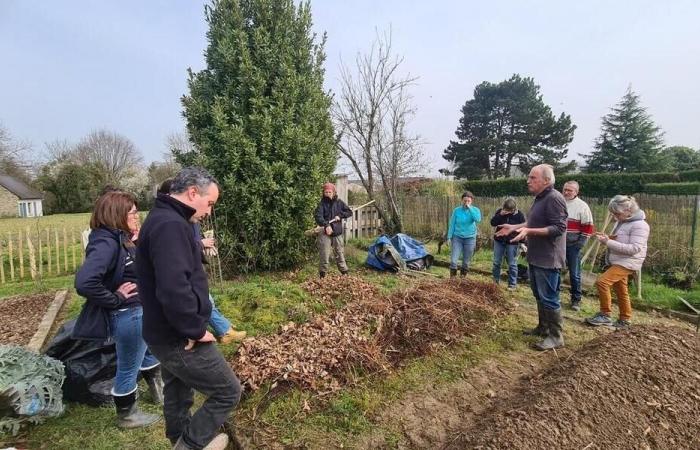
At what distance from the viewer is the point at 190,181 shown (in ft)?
6.89

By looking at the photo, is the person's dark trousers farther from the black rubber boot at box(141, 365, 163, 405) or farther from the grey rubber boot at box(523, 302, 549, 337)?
the grey rubber boot at box(523, 302, 549, 337)

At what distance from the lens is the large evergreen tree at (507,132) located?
3262cm

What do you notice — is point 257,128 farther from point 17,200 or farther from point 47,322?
point 17,200

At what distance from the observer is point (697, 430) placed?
8.33ft

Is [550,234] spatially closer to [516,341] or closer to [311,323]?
[516,341]

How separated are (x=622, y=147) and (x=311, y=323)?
3212 cm

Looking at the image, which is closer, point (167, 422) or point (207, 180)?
point (207, 180)

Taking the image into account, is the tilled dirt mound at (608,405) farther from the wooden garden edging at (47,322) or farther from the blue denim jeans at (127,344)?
the wooden garden edging at (47,322)

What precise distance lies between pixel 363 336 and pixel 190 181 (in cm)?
257

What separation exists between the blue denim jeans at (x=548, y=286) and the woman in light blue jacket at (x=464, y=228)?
2.82 m

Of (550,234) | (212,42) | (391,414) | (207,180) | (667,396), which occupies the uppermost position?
(212,42)

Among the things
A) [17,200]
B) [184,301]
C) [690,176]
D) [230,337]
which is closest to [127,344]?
[184,301]

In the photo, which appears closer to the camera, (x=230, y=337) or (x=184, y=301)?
(x=184, y=301)

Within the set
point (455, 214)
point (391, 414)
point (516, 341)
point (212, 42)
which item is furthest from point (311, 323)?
point (212, 42)
